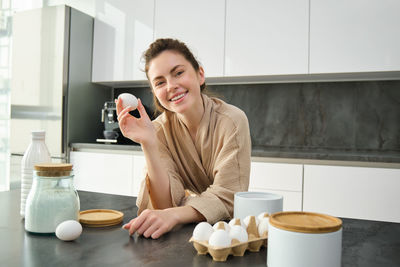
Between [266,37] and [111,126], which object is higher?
[266,37]

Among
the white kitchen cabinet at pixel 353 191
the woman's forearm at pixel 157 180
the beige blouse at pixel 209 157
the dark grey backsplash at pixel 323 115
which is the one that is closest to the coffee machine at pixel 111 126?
the dark grey backsplash at pixel 323 115

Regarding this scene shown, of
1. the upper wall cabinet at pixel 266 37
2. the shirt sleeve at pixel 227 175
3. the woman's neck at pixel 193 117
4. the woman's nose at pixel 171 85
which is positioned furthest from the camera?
the upper wall cabinet at pixel 266 37

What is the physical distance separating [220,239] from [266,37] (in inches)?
89.1

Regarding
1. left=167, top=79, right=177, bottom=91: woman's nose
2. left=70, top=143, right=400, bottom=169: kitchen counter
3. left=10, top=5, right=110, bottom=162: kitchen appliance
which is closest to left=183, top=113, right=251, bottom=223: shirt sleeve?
left=167, top=79, right=177, bottom=91: woman's nose

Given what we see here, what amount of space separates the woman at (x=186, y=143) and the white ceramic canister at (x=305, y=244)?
1.25ft

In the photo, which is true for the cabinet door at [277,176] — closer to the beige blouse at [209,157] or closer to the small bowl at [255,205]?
the beige blouse at [209,157]

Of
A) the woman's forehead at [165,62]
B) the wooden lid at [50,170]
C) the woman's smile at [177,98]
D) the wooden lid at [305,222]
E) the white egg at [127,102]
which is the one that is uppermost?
the woman's forehead at [165,62]

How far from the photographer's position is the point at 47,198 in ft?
2.61

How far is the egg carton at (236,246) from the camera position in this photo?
653mm

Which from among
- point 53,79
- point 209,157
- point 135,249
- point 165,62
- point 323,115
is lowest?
point 135,249

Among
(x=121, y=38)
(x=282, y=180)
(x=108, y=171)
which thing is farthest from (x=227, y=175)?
(x=121, y=38)

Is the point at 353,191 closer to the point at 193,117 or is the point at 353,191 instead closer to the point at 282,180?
the point at 282,180

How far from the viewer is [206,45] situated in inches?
113

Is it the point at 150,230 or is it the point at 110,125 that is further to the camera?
the point at 110,125
